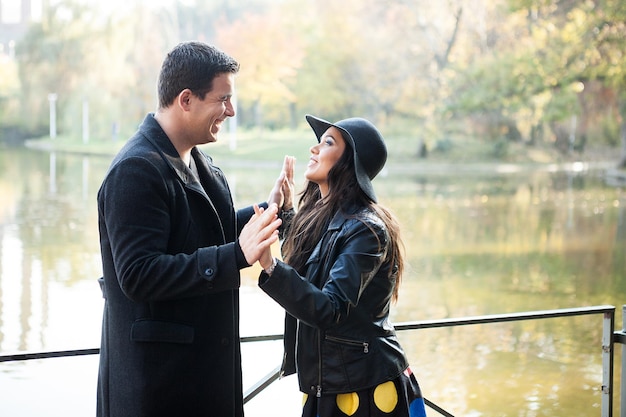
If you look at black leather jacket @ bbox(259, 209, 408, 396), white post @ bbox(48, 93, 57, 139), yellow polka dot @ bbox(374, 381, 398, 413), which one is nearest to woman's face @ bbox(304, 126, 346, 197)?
black leather jacket @ bbox(259, 209, 408, 396)

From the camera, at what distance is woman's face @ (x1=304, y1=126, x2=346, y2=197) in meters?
1.84

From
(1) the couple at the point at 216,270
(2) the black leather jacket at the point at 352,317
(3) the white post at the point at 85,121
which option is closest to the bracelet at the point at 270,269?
(1) the couple at the point at 216,270

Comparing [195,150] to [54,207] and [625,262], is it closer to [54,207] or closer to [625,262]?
[625,262]

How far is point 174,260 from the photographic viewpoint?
152 cm

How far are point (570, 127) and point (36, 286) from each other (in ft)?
71.4

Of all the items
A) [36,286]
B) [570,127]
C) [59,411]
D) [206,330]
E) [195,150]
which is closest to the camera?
[206,330]

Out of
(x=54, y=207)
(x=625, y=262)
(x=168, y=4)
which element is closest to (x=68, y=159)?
(x=168, y=4)

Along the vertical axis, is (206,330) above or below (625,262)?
above

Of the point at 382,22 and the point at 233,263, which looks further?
the point at 382,22

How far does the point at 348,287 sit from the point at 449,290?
364 inches

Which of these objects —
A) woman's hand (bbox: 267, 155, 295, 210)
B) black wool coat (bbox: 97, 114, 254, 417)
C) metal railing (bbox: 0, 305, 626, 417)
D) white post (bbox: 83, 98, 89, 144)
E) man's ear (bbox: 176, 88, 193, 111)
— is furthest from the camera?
white post (bbox: 83, 98, 89, 144)

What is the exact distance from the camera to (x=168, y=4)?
2900 cm

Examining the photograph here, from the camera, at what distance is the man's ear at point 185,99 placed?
1621 millimetres

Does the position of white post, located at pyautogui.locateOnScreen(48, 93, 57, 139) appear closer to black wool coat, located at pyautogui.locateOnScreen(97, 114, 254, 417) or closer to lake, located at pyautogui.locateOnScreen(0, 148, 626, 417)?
lake, located at pyautogui.locateOnScreen(0, 148, 626, 417)
